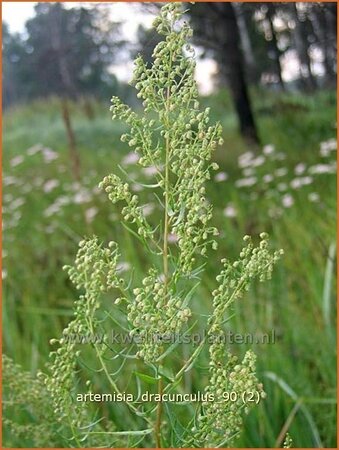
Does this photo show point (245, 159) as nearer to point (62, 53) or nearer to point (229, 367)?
point (62, 53)

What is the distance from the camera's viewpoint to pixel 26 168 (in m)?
2.46

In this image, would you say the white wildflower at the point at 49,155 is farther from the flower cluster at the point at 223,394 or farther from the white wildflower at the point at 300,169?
the flower cluster at the point at 223,394

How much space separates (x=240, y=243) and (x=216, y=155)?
58 centimetres

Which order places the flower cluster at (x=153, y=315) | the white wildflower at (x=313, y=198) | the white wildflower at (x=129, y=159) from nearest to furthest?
the flower cluster at (x=153, y=315), the white wildflower at (x=313, y=198), the white wildflower at (x=129, y=159)

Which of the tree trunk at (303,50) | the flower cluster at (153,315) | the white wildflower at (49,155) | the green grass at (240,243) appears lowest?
the flower cluster at (153,315)

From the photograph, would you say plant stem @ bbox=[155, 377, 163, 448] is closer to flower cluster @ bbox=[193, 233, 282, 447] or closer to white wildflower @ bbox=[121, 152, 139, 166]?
flower cluster @ bbox=[193, 233, 282, 447]

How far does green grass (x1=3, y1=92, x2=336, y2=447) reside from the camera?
3.16 feet

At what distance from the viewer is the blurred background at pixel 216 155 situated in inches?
49.4

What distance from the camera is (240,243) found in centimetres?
167

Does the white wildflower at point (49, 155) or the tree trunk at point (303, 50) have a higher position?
the tree trunk at point (303, 50)

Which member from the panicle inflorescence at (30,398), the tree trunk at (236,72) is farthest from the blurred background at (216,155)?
the panicle inflorescence at (30,398)

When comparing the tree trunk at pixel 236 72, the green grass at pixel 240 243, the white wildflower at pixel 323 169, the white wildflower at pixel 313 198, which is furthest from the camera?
the tree trunk at pixel 236 72

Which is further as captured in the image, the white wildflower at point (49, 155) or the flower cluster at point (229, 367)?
the white wildflower at point (49, 155)

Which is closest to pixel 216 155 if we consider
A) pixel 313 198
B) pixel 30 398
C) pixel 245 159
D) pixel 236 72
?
pixel 245 159
